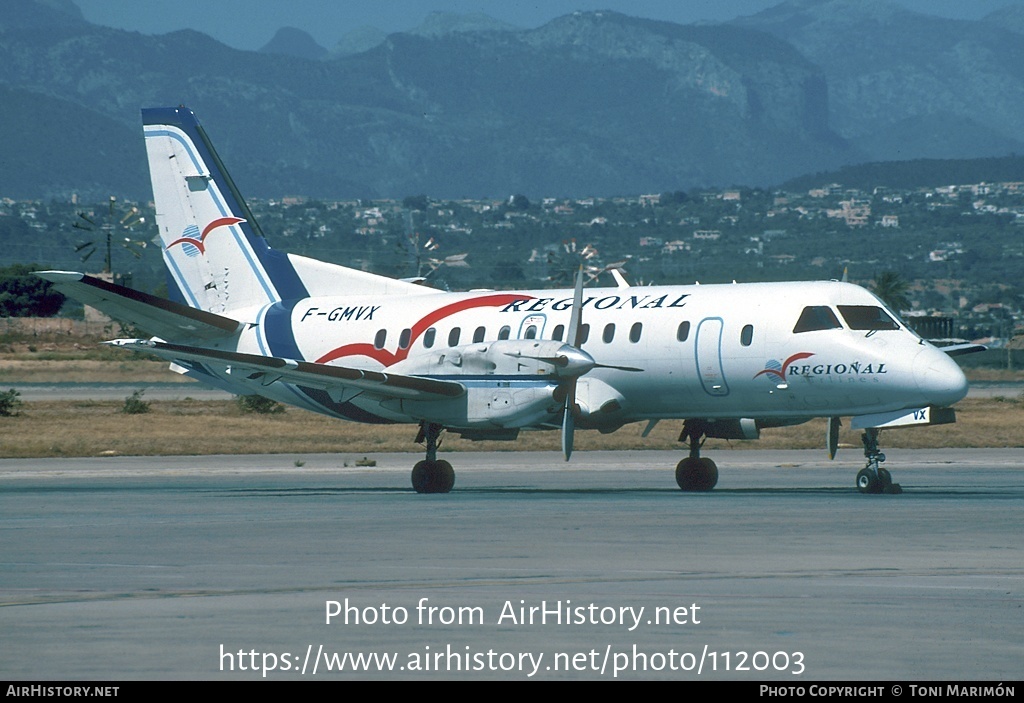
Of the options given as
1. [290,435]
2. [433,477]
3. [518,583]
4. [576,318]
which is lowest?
[290,435]

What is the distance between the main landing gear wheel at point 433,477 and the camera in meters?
26.9

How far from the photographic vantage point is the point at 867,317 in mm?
25781

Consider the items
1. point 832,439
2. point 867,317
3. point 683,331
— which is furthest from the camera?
point 683,331

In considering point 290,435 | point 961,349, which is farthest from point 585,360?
point 290,435

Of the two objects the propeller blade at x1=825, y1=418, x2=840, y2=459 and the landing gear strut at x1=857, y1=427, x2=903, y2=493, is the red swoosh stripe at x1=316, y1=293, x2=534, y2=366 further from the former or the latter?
the landing gear strut at x1=857, y1=427, x2=903, y2=493

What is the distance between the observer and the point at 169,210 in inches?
1293

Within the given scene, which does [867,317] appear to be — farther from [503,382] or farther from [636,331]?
[503,382]

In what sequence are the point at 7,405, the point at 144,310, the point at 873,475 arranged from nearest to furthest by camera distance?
the point at 873,475 < the point at 144,310 < the point at 7,405

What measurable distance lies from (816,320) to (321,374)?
8502mm

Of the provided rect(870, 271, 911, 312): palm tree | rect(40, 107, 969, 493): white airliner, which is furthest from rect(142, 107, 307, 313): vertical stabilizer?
rect(870, 271, 911, 312): palm tree

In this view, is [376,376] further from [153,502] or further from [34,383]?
[34,383]

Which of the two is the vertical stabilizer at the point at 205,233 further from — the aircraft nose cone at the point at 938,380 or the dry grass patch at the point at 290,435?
the aircraft nose cone at the point at 938,380

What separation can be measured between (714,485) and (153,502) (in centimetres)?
973
